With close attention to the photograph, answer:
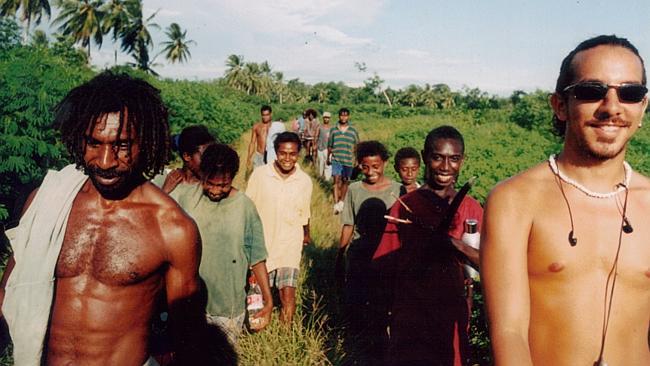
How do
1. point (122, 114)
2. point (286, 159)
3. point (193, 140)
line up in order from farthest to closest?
point (286, 159)
point (193, 140)
point (122, 114)

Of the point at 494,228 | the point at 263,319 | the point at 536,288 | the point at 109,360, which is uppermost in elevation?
the point at 494,228

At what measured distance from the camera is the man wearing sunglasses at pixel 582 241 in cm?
196

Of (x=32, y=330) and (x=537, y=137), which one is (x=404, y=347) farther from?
(x=537, y=137)

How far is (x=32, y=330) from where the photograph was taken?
2328 mm

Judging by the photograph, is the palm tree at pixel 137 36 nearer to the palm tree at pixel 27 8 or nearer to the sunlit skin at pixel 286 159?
the palm tree at pixel 27 8

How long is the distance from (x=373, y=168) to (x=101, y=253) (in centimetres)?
328

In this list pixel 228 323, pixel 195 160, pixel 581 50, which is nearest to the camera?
pixel 581 50

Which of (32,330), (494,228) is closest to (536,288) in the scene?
(494,228)

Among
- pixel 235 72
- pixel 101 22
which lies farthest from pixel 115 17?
pixel 235 72

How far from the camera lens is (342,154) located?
10359 mm

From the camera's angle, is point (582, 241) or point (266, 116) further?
point (266, 116)

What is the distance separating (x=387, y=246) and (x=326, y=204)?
21.7 ft

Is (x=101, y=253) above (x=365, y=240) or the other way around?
above

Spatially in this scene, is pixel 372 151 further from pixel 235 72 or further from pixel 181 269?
pixel 235 72
